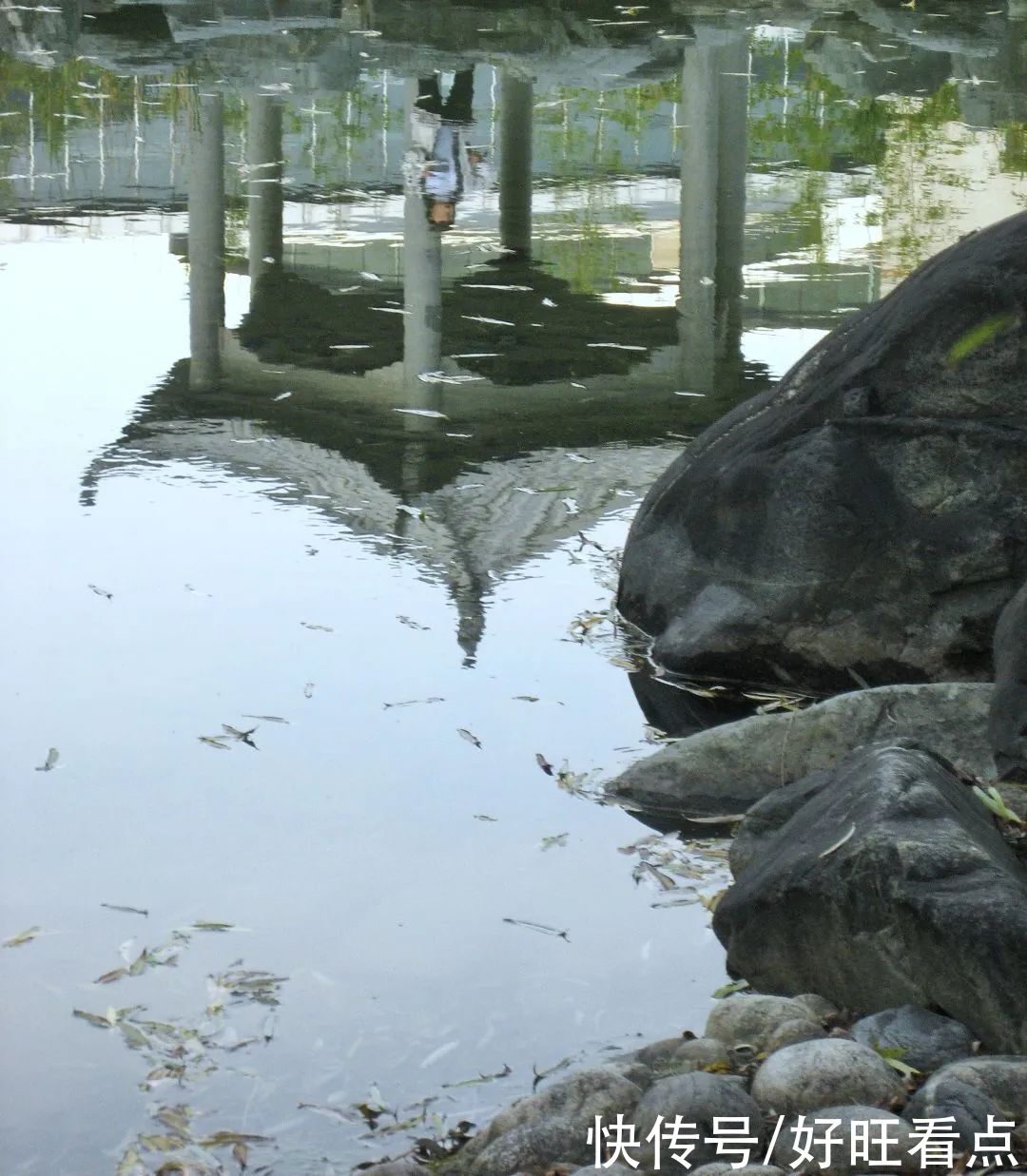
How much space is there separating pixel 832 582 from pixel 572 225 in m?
8.12

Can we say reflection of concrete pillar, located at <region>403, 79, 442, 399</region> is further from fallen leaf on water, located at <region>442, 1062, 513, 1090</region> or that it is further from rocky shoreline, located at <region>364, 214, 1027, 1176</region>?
fallen leaf on water, located at <region>442, 1062, 513, 1090</region>

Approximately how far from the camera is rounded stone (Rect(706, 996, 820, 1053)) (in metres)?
3.70

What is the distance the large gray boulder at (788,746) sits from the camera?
4980mm

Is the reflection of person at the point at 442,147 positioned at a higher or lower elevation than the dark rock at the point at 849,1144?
higher

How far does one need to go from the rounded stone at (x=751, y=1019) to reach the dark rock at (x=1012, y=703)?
110 cm

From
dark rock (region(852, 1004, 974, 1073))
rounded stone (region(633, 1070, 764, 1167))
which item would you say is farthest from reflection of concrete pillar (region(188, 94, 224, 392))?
rounded stone (region(633, 1070, 764, 1167))

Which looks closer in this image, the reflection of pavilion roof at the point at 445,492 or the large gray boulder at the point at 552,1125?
the large gray boulder at the point at 552,1125

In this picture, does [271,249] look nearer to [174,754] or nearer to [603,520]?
[603,520]

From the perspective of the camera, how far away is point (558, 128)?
1742 cm

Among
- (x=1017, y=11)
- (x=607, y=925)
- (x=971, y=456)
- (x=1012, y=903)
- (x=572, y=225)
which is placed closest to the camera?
(x=1012, y=903)

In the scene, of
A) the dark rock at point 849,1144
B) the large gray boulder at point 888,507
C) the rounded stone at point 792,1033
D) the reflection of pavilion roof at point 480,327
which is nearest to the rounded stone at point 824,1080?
the dark rock at point 849,1144

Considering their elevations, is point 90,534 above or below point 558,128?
below

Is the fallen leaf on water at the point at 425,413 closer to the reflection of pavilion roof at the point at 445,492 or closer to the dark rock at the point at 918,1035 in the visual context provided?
the reflection of pavilion roof at the point at 445,492

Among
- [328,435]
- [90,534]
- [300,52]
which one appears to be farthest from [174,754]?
[300,52]
